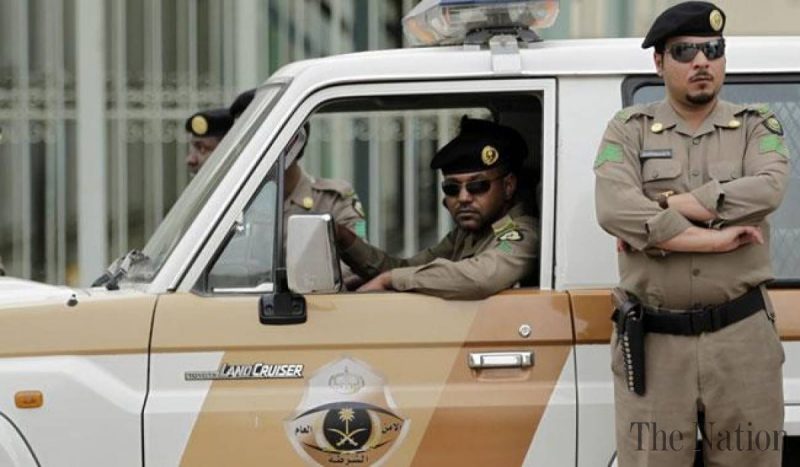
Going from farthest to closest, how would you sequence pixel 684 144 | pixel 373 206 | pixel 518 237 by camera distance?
pixel 373 206 < pixel 518 237 < pixel 684 144

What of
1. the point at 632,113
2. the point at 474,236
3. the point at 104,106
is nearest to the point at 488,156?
the point at 474,236

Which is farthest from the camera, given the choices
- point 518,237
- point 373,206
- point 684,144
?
point 373,206

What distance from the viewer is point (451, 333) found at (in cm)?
425

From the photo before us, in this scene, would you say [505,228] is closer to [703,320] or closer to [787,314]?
[703,320]

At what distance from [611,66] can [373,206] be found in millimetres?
4768

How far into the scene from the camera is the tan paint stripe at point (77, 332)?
13.8 feet

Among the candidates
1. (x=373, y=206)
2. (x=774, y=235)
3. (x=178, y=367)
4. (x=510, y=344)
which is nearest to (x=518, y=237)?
(x=510, y=344)

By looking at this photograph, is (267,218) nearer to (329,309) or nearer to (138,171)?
(329,309)

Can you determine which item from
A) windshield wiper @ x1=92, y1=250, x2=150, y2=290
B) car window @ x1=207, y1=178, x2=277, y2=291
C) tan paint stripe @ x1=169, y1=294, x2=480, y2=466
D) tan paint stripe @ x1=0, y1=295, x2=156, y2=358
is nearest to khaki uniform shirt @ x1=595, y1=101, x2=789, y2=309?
tan paint stripe @ x1=169, y1=294, x2=480, y2=466

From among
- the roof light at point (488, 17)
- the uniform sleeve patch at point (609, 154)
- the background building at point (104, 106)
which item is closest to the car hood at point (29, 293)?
the roof light at point (488, 17)

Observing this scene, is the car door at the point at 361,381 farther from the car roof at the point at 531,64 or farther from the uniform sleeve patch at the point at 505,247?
the car roof at the point at 531,64

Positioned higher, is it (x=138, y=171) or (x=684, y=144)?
(x=684, y=144)

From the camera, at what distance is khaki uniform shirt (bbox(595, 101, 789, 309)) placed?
157 inches

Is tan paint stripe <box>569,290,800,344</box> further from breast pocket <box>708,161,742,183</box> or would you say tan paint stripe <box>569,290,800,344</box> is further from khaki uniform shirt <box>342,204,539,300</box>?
breast pocket <box>708,161,742,183</box>
